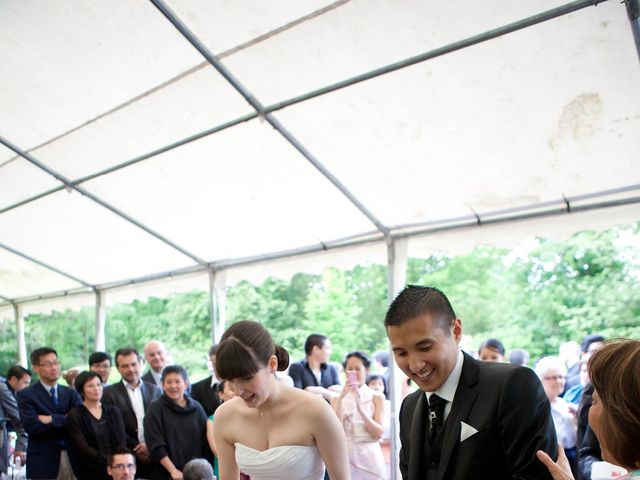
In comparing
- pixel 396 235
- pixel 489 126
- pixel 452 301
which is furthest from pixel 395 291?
pixel 452 301

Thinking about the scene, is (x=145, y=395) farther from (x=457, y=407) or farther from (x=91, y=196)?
(x=457, y=407)

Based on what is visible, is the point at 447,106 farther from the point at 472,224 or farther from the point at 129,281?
the point at 129,281

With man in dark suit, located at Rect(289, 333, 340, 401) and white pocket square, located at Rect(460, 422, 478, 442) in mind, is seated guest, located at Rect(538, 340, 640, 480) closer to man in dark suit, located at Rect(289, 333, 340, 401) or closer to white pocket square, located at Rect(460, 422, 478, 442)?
white pocket square, located at Rect(460, 422, 478, 442)

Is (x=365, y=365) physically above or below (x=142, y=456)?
above

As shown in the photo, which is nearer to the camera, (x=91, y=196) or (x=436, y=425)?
(x=436, y=425)

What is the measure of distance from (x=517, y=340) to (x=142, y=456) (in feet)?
51.7

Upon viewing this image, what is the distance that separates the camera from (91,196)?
6387 mm

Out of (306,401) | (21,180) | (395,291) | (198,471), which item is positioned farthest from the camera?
(21,180)

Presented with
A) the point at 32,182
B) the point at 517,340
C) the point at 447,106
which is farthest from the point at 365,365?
the point at 517,340

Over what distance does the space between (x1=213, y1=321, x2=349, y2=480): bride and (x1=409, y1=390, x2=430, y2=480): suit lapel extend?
65cm

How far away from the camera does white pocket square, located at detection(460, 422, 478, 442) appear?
167 centimetres

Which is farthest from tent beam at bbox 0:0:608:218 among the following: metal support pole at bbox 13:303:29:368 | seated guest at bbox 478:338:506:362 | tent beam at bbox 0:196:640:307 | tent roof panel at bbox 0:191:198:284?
metal support pole at bbox 13:303:29:368

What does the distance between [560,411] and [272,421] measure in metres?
2.90

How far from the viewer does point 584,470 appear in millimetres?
3133
